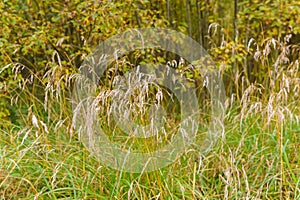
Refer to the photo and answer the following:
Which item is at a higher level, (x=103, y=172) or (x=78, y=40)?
(x=78, y=40)

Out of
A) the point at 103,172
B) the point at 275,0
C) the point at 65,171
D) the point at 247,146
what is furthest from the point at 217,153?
the point at 275,0

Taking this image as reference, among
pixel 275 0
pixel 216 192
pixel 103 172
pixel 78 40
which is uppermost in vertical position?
pixel 275 0

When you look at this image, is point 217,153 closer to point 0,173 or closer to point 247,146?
point 247,146

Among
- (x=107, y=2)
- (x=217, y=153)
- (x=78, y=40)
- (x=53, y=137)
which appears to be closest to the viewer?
(x=217, y=153)

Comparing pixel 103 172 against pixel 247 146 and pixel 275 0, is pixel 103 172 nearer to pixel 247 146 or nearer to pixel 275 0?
pixel 247 146

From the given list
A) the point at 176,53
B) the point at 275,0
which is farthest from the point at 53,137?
the point at 275,0

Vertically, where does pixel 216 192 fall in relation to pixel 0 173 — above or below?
below

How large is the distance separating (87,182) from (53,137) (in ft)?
3.33

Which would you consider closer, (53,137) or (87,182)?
(87,182)

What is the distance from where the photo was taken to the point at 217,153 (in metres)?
2.76

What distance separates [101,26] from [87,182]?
167 cm

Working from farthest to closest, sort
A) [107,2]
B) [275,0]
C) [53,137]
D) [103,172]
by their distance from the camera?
1. [275,0]
2. [107,2]
3. [53,137]
4. [103,172]

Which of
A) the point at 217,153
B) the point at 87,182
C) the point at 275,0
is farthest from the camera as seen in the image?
the point at 275,0

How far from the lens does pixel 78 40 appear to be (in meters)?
4.43
